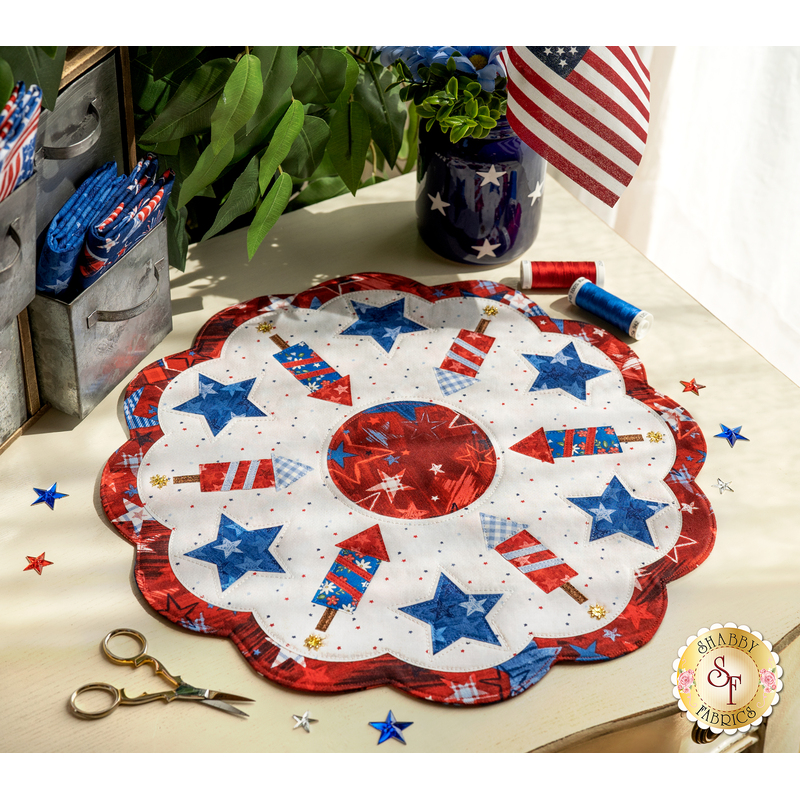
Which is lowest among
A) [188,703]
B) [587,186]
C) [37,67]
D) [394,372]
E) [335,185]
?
[188,703]

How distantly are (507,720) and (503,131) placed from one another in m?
0.80

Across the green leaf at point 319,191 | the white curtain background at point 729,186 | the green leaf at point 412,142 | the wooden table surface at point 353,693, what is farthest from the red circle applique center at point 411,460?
the white curtain background at point 729,186

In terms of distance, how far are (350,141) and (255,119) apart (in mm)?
199

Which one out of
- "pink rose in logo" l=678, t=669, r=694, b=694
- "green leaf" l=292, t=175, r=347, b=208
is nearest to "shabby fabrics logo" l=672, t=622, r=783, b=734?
"pink rose in logo" l=678, t=669, r=694, b=694

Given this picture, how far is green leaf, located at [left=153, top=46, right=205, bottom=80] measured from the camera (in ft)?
3.47

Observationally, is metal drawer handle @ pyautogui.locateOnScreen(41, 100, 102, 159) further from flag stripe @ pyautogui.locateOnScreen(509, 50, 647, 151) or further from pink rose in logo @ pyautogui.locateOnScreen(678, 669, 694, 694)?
pink rose in logo @ pyautogui.locateOnScreen(678, 669, 694, 694)

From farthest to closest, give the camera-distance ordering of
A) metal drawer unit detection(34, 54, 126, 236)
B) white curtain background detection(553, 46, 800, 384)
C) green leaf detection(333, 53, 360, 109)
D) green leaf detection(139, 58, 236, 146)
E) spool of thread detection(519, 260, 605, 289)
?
white curtain background detection(553, 46, 800, 384)
spool of thread detection(519, 260, 605, 289)
green leaf detection(333, 53, 360, 109)
green leaf detection(139, 58, 236, 146)
metal drawer unit detection(34, 54, 126, 236)

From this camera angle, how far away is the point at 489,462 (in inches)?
41.2

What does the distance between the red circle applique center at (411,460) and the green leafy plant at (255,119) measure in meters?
0.30

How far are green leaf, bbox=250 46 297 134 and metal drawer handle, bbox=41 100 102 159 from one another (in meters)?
0.18

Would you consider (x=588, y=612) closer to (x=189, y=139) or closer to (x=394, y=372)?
(x=394, y=372)

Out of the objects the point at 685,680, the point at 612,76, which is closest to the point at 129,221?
the point at 612,76

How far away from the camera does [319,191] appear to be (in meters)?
1.51
